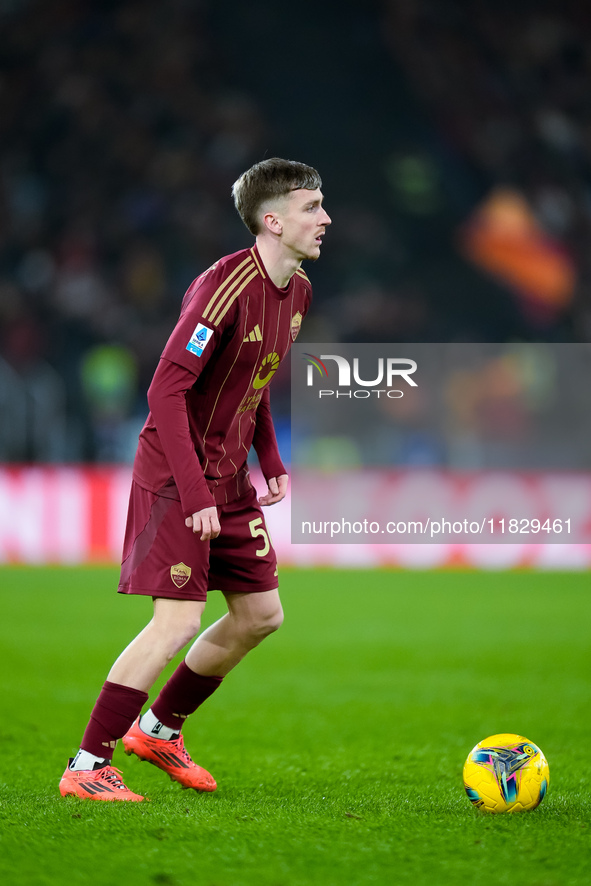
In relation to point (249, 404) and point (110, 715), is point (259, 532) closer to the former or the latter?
point (249, 404)

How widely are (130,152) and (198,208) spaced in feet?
5.72

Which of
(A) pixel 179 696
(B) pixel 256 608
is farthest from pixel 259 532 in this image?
(A) pixel 179 696

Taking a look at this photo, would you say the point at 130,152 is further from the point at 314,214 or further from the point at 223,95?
the point at 314,214

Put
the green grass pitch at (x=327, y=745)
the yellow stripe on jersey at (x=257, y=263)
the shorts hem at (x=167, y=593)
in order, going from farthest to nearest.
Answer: the yellow stripe on jersey at (x=257, y=263)
the shorts hem at (x=167, y=593)
the green grass pitch at (x=327, y=745)

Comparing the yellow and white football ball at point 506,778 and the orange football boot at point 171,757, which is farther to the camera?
the orange football boot at point 171,757

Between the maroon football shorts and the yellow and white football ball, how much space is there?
0.88m

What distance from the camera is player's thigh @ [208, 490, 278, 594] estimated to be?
346 cm

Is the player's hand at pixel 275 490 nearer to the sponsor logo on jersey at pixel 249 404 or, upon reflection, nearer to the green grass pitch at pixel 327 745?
the sponsor logo on jersey at pixel 249 404

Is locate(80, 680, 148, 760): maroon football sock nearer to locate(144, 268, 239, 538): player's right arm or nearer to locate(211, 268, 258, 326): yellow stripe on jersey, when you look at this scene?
locate(144, 268, 239, 538): player's right arm

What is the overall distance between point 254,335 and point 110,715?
1254 mm

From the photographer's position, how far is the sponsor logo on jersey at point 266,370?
3.44m

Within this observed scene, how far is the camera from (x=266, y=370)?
3.48 m

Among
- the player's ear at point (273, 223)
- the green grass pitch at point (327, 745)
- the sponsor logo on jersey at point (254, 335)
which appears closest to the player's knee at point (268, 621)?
the green grass pitch at point (327, 745)

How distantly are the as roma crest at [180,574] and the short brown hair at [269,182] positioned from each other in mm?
1105
